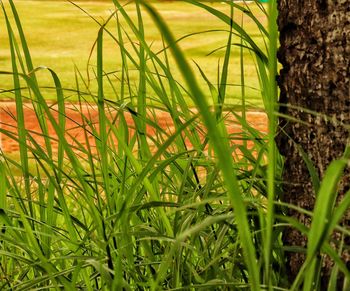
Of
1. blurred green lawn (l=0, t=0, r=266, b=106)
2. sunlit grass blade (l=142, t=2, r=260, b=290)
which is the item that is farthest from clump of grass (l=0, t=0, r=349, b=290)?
blurred green lawn (l=0, t=0, r=266, b=106)

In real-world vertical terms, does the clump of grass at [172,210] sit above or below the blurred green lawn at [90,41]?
above

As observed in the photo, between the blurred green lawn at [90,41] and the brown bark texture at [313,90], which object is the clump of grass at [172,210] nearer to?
the brown bark texture at [313,90]

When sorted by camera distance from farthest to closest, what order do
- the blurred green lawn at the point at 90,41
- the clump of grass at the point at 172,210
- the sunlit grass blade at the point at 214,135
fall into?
the blurred green lawn at the point at 90,41 → the clump of grass at the point at 172,210 → the sunlit grass blade at the point at 214,135

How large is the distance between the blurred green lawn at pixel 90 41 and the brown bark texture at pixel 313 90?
24.1 feet

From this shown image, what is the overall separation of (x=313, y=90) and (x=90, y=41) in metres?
11.8

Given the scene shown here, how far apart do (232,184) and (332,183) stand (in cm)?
10

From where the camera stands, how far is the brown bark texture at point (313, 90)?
1.32 metres

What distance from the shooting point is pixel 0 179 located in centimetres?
144

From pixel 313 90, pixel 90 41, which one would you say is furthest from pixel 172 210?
pixel 90 41

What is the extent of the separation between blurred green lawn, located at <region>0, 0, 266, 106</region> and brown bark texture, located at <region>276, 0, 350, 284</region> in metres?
7.34

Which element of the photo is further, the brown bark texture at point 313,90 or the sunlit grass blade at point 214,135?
the brown bark texture at point 313,90

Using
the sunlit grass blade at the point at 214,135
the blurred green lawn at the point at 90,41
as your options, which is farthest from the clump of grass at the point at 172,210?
the blurred green lawn at the point at 90,41

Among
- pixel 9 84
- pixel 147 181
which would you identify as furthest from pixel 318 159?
pixel 9 84

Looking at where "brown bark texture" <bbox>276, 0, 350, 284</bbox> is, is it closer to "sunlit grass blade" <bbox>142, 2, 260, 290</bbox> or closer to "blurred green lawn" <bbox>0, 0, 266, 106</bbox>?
"sunlit grass blade" <bbox>142, 2, 260, 290</bbox>
